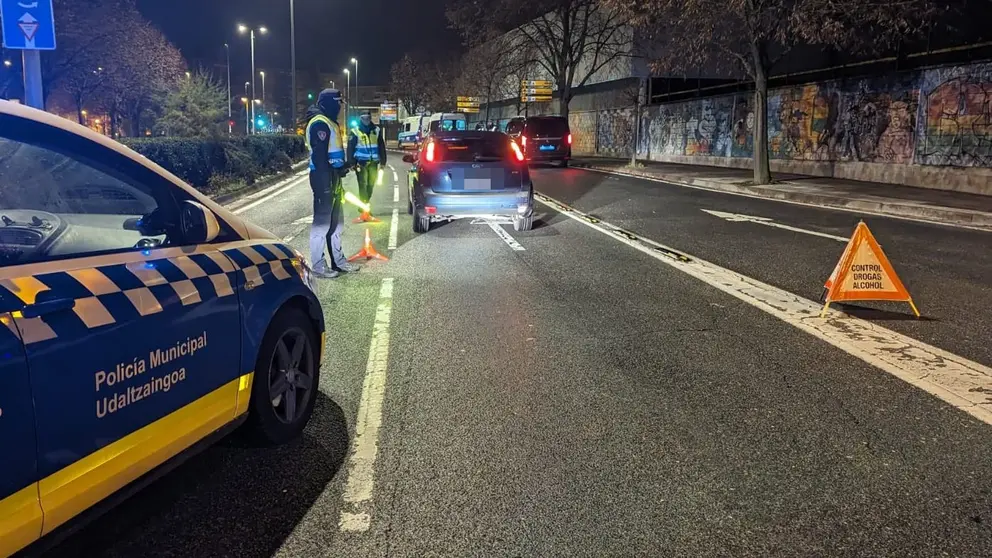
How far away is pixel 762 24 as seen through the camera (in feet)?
60.2

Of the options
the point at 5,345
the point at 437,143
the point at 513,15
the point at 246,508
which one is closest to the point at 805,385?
the point at 246,508

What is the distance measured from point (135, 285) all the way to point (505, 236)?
8965mm

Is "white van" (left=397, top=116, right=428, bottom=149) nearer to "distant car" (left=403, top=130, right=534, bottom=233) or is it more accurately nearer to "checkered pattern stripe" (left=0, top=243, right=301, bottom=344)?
"distant car" (left=403, top=130, right=534, bottom=233)

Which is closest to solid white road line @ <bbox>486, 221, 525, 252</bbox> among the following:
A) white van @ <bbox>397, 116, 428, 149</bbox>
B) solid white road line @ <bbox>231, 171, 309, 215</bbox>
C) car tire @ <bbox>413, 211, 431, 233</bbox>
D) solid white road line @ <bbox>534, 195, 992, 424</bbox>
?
car tire @ <bbox>413, 211, 431, 233</bbox>

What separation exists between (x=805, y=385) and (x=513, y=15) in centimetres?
3774

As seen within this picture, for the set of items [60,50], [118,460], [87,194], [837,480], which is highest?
[60,50]

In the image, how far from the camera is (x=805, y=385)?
16.0 feet

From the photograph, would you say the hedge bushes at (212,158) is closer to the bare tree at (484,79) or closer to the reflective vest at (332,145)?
the reflective vest at (332,145)

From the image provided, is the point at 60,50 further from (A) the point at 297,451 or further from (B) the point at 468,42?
(A) the point at 297,451

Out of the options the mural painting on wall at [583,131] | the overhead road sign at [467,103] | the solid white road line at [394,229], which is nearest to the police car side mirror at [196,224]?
the solid white road line at [394,229]

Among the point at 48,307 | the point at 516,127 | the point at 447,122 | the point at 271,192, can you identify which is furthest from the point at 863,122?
the point at 447,122

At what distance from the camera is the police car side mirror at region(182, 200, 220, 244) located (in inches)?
124

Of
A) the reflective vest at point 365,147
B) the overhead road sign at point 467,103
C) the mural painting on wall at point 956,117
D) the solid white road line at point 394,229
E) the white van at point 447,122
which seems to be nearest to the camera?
the solid white road line at point 394,229

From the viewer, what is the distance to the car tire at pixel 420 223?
1141cm
